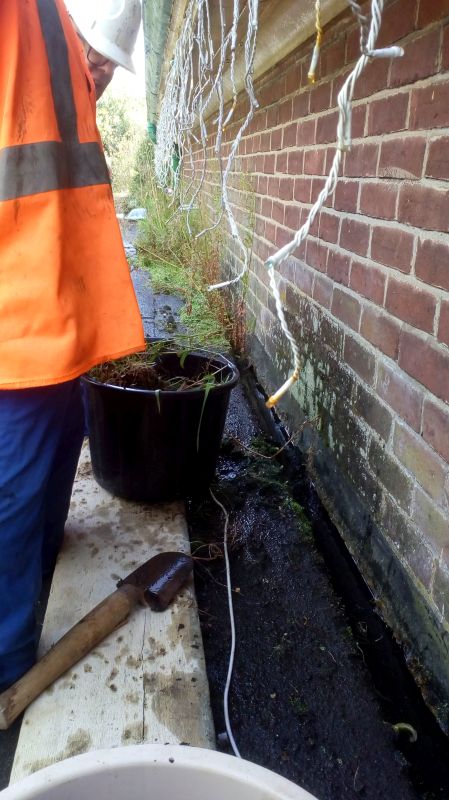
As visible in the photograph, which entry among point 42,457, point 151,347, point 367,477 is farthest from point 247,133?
point 42,457

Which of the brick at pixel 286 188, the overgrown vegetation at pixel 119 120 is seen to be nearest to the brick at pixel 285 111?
the brick at pixel 286 188

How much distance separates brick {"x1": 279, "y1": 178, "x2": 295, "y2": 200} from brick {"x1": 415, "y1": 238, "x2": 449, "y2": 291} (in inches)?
56.3

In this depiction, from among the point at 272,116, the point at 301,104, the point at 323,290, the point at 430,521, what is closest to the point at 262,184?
the point at 272,116

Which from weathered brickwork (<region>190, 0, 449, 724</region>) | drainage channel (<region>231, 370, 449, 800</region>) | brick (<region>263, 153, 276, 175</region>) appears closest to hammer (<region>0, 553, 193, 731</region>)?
drainage channel (<region>231, 370, 449, 800</region>)

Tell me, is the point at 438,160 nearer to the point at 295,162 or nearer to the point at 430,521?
the point at 430,521

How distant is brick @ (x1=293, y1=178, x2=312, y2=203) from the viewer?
255cm

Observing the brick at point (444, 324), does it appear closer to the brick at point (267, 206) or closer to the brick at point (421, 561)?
the brick at point (421, 561)

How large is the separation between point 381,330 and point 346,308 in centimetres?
33

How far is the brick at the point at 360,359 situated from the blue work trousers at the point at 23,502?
0.91m

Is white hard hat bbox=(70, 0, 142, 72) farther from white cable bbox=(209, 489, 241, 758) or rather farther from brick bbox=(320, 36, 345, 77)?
white cable bbox=(209, 489, 241, 758)

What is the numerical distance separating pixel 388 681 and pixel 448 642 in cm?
30

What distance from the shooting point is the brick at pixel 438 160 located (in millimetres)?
1377

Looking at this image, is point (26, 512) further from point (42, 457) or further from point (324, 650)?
point (324, 650)

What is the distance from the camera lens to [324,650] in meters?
1.78
